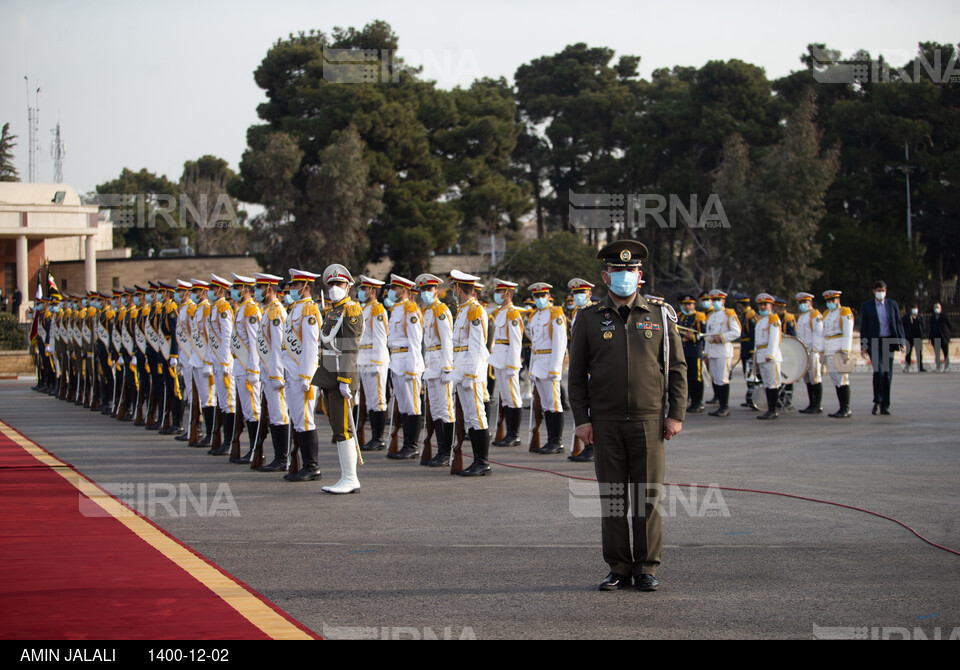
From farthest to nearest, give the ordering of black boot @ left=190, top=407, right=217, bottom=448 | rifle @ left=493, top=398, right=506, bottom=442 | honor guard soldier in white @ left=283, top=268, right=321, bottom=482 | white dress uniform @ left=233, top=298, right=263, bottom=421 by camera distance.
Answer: rifle @ left=493, top=398, right=506, bottom=442
black boot @ left=190, top=407, right=217, bottom=448
white dress uniform @ left=233, top=298, right=263, bottom=421
honor guard soldier in white @ left=283, top=268, right=321, bottom=482

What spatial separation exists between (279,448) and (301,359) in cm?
154

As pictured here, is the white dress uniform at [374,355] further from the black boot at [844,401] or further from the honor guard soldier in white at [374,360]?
the black boot at [844,401]

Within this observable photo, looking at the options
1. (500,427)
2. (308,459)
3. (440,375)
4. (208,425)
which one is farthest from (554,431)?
(208,425)

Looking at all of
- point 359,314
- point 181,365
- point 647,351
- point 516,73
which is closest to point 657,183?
point 516,73

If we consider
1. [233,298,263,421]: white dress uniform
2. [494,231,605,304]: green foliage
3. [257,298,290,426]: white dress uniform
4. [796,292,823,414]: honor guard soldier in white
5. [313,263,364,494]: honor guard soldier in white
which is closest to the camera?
[313,263,364,494]: honor guard soldier in white

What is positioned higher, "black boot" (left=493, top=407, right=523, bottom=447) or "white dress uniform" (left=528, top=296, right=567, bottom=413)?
"white dress uniform" (left=528, top=296, right=567, bottom=413)

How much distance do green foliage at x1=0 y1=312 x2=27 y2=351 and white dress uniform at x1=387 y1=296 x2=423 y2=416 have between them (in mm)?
26021

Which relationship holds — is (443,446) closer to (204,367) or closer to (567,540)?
(204,367)

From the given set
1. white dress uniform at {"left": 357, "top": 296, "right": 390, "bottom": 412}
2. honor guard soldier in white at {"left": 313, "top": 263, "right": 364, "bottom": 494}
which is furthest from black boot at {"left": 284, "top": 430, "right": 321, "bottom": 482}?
white dress uniform at {"left": 357, "top": 296, "right": 390, "bottom": 412}

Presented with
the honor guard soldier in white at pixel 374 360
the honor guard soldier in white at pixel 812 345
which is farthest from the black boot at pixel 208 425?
the honor guard soldier in white at pixel 812 345

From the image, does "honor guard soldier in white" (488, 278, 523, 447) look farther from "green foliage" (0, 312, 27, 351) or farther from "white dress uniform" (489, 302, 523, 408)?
"green foliage" (0, 312, 27, 351)

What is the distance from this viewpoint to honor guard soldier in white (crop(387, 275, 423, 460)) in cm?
1377

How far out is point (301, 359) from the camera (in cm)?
1115

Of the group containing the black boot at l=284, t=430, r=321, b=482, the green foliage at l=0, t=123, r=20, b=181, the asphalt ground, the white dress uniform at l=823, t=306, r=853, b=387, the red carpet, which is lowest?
the asphalt ground
